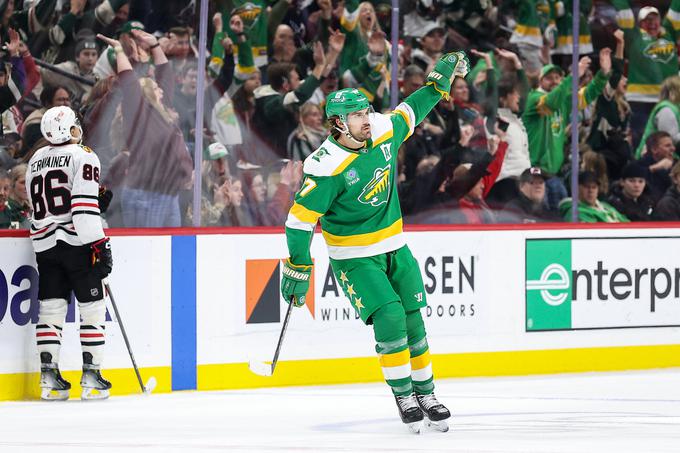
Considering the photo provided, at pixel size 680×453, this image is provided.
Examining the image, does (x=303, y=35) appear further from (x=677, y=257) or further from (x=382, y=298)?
(x=382, y=298)

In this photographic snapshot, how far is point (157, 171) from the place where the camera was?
316 inches

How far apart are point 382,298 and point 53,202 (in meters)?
2.14

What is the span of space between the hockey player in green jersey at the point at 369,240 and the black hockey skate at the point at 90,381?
160cm

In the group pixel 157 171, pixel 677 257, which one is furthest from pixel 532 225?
pixel 157 171

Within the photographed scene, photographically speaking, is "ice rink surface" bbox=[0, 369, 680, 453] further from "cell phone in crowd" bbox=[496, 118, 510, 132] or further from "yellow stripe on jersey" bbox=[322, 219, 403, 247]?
"cell phone in crowd" bbox=[496, 118, 510, 132]

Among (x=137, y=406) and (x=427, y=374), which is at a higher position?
(x=427, y=374)

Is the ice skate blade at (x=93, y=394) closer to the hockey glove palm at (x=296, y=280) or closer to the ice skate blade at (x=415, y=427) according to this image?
the hockey glove palm at (x=296, y=280)

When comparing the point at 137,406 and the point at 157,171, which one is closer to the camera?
the point at 137,406

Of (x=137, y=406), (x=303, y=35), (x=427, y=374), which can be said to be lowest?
(x=137, y=406)

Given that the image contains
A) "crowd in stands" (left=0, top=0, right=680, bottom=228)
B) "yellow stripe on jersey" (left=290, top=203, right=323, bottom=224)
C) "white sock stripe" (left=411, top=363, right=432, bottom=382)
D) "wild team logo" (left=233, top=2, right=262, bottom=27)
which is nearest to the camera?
"yellow stripe on jersey" (left=290, top=203, right=323, bottom=224)

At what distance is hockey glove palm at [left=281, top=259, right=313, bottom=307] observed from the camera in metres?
5.62

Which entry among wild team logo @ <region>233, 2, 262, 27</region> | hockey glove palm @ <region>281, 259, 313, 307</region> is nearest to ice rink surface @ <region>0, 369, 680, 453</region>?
hockey glove palm @ <region>281, 259, 313, 307</region>

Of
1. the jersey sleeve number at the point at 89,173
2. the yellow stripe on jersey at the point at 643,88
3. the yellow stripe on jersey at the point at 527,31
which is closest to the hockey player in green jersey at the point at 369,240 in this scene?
the jersey sleeve number at the point at 89,173

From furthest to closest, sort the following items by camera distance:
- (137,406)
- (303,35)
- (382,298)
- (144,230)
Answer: (303,35) → (144,230) → (137,406) → (382,298)
